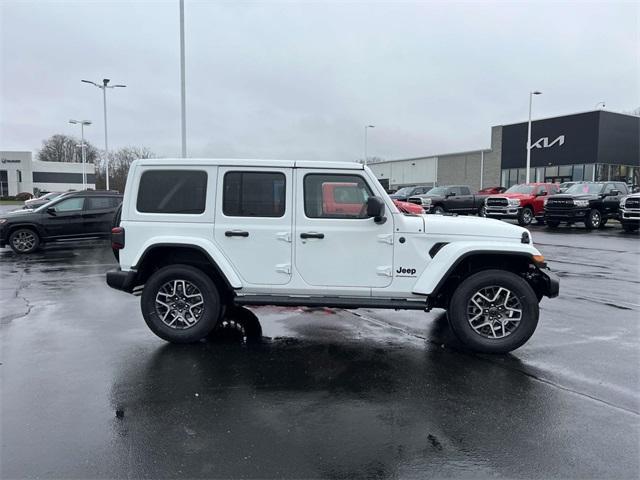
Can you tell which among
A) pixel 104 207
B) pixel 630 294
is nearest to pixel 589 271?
pixel 630 294

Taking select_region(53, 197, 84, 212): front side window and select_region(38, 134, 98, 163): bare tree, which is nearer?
select_region(53, 197, 84, 212): front side window

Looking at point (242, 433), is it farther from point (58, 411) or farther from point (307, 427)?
point (58, 411)

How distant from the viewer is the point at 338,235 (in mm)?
5324

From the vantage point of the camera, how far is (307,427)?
363 cm

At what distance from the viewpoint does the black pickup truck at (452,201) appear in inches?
1057

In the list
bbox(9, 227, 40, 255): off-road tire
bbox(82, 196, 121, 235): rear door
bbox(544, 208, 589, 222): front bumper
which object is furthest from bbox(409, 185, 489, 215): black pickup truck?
bbox(9, 227, 40, 255): off-road tire

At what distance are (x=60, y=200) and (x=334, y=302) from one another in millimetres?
11881

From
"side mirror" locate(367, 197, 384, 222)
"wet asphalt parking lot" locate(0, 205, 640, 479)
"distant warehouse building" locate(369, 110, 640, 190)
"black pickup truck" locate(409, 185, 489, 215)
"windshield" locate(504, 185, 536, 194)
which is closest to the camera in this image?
"wet asphalt parking lot" locate(0, 205, 640, 479)

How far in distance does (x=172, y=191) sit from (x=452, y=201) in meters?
23.3

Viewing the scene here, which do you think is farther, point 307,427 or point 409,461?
point 307,427

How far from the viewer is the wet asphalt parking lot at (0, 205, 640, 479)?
10.5 feet

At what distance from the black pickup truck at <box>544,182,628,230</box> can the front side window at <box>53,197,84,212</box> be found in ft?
62.0

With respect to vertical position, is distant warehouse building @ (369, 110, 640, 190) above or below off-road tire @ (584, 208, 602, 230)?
above

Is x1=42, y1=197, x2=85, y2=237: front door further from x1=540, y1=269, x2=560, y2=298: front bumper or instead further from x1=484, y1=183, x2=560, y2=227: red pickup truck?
x1=484, y1=183, x2=560, y2=227: red pickup truck
